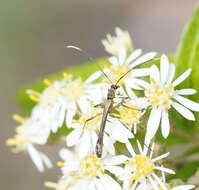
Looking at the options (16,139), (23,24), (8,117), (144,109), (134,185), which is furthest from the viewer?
(23,24)

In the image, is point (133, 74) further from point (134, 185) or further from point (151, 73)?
point (134, 185)

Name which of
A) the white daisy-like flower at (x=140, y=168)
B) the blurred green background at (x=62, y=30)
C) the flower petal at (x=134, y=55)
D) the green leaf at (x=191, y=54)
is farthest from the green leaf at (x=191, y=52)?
the blurred green background at (x=62, y=30)

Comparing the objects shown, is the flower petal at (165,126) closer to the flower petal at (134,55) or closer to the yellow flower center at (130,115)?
the yellow flower center at (130,115)

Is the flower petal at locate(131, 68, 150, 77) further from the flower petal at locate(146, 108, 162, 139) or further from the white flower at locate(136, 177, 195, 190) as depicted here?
the white flower at locate(136, 177, 195, 190)

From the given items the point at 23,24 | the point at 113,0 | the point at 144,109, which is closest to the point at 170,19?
the point at 113,0

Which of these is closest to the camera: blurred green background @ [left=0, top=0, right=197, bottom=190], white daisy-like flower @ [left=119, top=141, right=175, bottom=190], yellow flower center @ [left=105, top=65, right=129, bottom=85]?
white daisy-like flower @ [left=119, top=141, right=175, bottom=190]

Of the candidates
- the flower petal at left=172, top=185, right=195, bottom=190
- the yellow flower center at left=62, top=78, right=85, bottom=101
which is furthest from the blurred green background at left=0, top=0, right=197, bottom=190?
the flower petal at left=172, top=185, right=195, bottom=190
